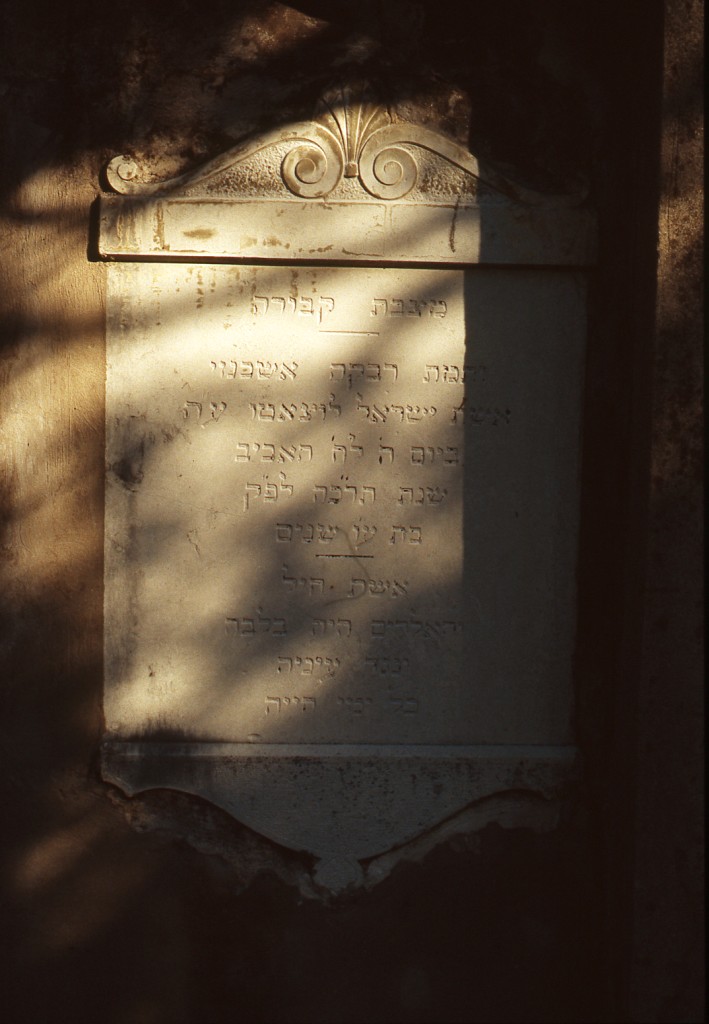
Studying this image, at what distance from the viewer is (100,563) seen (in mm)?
2525

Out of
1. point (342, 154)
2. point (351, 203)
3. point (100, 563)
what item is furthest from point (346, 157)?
point (100, 563)

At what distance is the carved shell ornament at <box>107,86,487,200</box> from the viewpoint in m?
2.45

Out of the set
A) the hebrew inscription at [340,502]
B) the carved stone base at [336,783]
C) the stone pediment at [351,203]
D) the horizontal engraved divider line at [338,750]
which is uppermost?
the stone pediment at [351,203]

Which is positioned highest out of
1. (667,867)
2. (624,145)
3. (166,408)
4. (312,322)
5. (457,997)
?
(624,145)

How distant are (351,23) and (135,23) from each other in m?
0.66

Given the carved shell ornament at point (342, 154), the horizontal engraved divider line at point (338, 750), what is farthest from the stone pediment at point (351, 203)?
the horizontal engraved divider line at point (338, 750)

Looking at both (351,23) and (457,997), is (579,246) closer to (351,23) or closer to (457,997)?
(351,23)

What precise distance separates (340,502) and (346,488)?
0.05 meters

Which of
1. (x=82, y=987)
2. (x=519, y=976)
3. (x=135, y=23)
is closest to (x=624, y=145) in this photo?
(x=135, y=23)

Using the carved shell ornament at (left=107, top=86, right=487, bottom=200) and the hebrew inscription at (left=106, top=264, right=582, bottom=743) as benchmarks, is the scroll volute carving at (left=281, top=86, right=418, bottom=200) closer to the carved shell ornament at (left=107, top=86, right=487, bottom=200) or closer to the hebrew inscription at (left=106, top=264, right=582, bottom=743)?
the carved shell ornament at (left=107, top=86, right=487, bottom=200)

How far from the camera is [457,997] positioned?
2523 mm

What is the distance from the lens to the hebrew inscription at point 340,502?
2.51 m

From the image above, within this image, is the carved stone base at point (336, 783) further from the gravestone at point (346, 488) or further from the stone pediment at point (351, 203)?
the stone pediment at point (351, 203)

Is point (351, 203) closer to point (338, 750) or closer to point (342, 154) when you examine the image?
point (342, 154)
